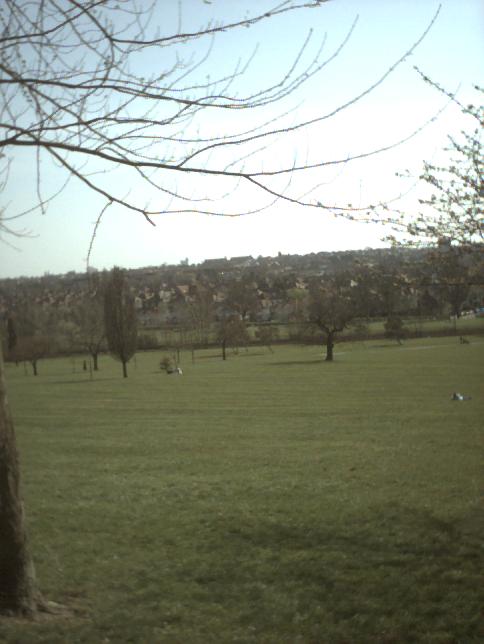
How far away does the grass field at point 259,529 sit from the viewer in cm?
431

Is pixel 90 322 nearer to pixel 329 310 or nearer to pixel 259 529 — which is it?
pixel 329 310

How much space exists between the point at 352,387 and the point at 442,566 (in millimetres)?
24066

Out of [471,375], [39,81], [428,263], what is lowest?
[471,375]

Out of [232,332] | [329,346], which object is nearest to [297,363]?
[329,346]

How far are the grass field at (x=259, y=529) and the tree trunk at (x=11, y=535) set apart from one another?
207mm

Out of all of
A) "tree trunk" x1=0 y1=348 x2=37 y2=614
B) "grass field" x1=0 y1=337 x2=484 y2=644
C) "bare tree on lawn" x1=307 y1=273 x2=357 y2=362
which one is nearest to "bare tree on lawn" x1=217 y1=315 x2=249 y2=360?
"bare tree on lawn" x1=307 y1=273 x2=357 y2=362

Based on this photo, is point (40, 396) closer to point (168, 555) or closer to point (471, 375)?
point (471, 375)

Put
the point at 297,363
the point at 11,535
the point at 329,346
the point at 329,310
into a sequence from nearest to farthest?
the point at 11,535, the point at 297,363, the point at 329,346, the point at 329,310

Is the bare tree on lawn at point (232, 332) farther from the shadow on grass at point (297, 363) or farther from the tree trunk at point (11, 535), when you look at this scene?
the tree trunk at point (11, 535)

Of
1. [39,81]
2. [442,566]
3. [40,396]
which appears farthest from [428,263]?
[40,396]

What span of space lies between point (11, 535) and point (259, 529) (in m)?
3.04

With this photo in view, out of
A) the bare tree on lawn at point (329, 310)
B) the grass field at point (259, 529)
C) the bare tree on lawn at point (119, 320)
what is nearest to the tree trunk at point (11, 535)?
the grass field at point (259, 529)

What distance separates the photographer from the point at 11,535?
417cm

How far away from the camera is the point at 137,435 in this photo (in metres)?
15.5
